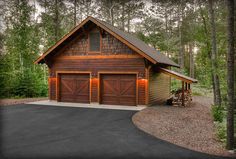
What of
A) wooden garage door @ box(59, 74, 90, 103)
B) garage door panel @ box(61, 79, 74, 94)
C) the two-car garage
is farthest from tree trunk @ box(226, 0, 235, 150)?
garage door panel @ box(61, 79, 74, 94)

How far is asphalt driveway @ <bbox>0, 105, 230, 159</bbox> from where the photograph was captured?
597 cm

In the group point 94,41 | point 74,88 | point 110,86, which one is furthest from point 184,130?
point 74,88

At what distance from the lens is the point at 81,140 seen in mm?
7227

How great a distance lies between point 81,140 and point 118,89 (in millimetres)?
8575

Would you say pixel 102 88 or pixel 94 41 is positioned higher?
pixel 94 41

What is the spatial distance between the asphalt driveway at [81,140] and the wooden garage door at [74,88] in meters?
5.96

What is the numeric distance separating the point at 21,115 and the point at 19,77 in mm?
9956

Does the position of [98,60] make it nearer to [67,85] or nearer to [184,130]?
[67,85]

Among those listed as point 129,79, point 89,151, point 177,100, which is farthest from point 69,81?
point 89,151

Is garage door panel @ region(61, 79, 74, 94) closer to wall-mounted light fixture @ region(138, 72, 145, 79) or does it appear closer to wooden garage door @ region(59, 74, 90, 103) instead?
wooden garage door @ region(59, 74, 90, 103)

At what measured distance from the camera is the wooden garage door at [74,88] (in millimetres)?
16469

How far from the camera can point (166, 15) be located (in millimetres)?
33656

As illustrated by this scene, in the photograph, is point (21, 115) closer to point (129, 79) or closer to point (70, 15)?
point (129, 79)

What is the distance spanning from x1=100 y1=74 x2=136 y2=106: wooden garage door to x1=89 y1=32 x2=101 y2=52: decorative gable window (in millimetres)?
2074
